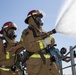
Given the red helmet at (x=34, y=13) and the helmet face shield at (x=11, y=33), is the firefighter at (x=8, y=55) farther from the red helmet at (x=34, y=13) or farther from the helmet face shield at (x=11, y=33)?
the red helmet at (x=34, y=13)

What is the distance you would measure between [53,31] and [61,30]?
0.27m

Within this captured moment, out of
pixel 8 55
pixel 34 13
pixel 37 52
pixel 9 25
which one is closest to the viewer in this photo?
pixel 37 52

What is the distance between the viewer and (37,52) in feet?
20.2

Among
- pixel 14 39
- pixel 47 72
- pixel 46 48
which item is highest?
pixel 14 39

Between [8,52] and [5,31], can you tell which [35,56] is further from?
[5,31]

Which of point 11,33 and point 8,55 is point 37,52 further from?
point 11,33

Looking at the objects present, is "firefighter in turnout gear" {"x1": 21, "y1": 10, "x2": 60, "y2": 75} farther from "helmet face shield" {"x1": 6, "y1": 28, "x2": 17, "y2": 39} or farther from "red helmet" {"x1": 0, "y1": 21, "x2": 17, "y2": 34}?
"red helmet" {"x1": 0, "y1": 21, "x2": 17, "y2": 34}

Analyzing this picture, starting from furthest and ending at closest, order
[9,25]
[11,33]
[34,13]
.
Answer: [9,25], [11,33], [34,13]

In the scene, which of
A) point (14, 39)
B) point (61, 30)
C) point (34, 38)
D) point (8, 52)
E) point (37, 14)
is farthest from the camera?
point (14, 39)

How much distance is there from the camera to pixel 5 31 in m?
7.87

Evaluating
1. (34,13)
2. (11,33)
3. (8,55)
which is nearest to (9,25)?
(11,33)

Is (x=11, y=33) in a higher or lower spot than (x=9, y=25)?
lower

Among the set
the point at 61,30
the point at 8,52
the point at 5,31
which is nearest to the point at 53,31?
the point at 61,30

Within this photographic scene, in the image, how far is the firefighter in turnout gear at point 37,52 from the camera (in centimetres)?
601
